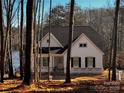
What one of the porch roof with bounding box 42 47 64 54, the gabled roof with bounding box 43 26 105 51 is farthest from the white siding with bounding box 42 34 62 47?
the gabled roof with bounding box 43 26 105 51

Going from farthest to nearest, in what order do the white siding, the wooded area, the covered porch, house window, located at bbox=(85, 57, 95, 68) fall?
the white siding
the covered porch
house window, located at bbox=(85, 57, 95, 68)
the wooded area

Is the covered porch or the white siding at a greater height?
the white siding

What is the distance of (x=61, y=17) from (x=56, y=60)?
29.7 meters

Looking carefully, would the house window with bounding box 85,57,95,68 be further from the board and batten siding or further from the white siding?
the white siding

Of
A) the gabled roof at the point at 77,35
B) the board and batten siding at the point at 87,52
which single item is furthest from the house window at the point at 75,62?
the gabled roof at the point at 77,35

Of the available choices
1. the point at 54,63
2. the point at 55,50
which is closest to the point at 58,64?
the point at 54,63

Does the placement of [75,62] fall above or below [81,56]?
below

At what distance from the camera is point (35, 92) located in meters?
16.5

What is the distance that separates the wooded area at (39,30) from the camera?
18.7 m

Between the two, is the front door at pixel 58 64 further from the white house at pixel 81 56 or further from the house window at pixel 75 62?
the house window at pixel 75 62

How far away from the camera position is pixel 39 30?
28.7 m

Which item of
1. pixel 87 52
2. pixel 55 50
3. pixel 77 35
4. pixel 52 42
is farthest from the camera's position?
pixel 77 35

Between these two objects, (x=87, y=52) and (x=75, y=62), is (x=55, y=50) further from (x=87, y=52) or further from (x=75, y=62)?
(x=87, y=52)

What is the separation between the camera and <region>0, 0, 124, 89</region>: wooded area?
18703 millimetres
